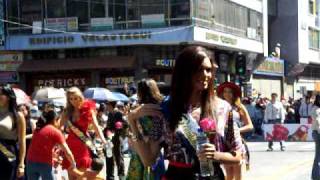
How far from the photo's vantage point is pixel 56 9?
132 feet

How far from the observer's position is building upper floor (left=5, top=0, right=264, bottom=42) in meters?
37.8

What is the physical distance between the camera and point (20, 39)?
39.8 meters

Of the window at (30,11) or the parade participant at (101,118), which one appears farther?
the window at (30,11)

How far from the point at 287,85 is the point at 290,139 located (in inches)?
1321

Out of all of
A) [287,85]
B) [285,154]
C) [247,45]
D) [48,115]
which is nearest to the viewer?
[48,115]

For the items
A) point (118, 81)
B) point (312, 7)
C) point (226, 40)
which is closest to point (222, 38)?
point (226, 40)

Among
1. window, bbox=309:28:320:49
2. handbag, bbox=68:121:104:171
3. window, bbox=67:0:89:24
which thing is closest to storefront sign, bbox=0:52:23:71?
window, bbox=67:0:89:24

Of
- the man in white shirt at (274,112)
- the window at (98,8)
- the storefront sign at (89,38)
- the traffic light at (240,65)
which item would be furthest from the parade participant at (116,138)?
the window at (98,8)

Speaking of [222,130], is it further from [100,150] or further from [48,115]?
[100,150]

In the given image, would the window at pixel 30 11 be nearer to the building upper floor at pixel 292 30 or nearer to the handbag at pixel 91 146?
the building upper floor at pixel 292 30

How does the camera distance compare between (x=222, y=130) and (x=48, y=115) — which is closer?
(x=222, y=130)

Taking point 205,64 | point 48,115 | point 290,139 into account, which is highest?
point 205,64

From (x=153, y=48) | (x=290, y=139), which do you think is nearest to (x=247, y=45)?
(x=153, y=48)

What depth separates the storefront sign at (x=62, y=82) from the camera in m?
40.6
